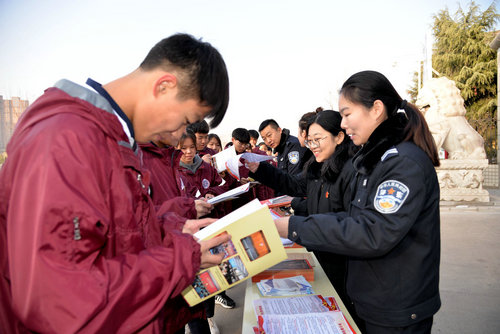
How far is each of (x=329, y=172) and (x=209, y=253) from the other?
1442 mm

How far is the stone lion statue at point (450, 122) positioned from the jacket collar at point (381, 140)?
Answer: 803 centimetres

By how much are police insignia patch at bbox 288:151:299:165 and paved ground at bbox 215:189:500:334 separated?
1.93 metres

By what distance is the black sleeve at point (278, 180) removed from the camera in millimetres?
3123

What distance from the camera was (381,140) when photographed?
150cm

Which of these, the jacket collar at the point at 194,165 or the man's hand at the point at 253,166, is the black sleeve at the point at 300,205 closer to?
the man's hand at the point at 253,166

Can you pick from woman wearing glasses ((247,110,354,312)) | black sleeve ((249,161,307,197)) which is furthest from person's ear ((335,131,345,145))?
black sleeve ((249,161,307,197))

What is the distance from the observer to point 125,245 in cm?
84

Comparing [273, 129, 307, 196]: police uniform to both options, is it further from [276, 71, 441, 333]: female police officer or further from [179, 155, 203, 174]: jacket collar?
[276, 71, 441, 333]: female police officer

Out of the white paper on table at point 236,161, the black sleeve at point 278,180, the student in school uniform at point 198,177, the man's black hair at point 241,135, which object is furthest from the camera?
the man's black hair at point 241,135

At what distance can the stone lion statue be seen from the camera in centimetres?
845

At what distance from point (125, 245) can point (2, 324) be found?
337 millimetres

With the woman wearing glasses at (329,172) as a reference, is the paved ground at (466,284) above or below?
below

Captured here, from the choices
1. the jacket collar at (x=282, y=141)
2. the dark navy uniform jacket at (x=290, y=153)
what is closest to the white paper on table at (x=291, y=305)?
the dark navy uniform jacket at (x=290, y=153)

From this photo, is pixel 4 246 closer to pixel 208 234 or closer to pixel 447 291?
pixel 208 234
